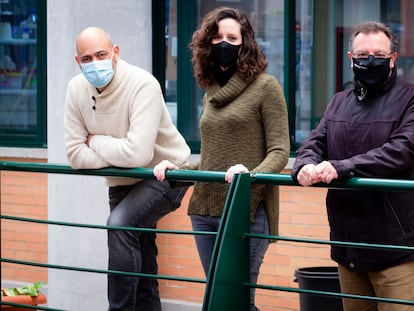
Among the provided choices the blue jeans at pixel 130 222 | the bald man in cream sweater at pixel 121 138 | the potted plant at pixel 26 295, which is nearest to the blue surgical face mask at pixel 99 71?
the bald man in cream sweater at pixel 121 138

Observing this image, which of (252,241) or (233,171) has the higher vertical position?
(233,171)

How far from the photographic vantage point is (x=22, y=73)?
8.95 m

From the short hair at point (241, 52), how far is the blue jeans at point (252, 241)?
25.1 inches

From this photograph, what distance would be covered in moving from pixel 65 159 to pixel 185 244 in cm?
103

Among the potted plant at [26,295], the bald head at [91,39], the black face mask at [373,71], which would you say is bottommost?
the potted plant at [26,295]

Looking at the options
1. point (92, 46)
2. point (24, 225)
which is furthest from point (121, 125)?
point (24, 225)

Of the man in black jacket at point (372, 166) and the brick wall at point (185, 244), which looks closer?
the man in black jacket at point (372, 166)

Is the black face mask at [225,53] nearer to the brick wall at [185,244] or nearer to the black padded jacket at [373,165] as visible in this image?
the black padded jacket at [373,165]

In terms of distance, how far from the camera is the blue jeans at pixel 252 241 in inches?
202

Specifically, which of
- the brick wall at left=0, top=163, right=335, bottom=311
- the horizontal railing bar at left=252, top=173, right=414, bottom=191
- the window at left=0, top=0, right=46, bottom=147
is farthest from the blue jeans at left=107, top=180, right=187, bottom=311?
the window at left=0, top=0, right=46, bottom=147

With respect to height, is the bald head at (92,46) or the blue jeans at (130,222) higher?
the bald head at (92,46)

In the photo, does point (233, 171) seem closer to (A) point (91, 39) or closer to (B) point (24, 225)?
(A) point (91, 39)

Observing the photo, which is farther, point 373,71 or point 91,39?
point 91,39

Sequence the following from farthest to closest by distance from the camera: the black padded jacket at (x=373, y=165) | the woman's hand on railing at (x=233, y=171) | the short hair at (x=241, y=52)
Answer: the short hair at (x=241, y=52) < the woman's hand on railing at (x=233, y=171) < the black padded jacket at (x=373, y=165)
